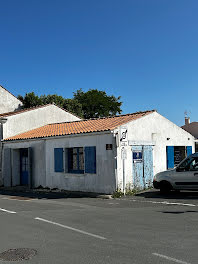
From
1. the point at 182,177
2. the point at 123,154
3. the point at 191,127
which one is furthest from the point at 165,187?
the point at 191,127

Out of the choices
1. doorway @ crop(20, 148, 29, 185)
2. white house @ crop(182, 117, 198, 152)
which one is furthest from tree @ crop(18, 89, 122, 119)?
doorway @ crop(20, 148, 29, 185)

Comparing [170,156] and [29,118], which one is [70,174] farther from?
[29,118]

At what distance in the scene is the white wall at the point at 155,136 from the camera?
14.3m

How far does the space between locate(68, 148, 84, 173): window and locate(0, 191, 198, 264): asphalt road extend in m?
3.90

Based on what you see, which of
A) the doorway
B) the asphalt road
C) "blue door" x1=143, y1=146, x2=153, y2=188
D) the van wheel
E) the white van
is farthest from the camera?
the doorway

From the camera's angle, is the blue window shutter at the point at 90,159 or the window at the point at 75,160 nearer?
the blue window shutter at the point at 90,159

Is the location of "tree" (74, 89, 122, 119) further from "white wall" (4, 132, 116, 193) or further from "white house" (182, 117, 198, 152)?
"white wall" (4, 132, 116, 193)

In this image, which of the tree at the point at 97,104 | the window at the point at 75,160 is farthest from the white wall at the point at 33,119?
the tree at the point at 97,104

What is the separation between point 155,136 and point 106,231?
376 inches

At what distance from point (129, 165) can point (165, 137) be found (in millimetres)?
3284

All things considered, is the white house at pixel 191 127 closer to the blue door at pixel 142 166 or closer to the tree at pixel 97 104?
the tree at pixel 97 104

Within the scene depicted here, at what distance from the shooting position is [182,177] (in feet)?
41.7

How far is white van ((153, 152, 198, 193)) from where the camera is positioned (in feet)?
40.8

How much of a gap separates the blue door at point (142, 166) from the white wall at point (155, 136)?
1.04 feet
